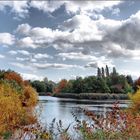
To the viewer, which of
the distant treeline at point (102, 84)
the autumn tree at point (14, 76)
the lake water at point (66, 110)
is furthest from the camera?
the distant treeline at point (102, 84)

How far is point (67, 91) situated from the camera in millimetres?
158125

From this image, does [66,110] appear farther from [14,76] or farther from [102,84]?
[102,84]

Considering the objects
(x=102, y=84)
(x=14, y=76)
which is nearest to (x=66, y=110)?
(x=14, y=76)

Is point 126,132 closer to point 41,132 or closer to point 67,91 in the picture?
point 41,132

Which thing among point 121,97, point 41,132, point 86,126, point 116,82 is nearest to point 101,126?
point 86,126

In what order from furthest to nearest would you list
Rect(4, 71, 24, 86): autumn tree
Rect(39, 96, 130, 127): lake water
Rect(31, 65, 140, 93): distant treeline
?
Rect(31, 65, 140, 93): distant treeline, Rect(4, 71, 24, 86): autumn tree, Rect(39, 96, 130, 127): lake water

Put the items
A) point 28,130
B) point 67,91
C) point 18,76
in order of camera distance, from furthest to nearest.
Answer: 1. point 67,91
2. point 18,76
3. point 28,130

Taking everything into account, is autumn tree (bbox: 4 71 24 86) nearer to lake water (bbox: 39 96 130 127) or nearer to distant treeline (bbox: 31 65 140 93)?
lake water (bbox: 39 96 130 127)

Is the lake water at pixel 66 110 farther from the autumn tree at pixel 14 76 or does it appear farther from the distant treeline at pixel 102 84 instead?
the distant treeline at pixel 102 84

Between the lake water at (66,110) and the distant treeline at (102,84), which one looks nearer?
the lake water at (66,110)

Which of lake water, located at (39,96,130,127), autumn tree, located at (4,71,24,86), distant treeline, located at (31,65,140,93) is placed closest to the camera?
lake water, located at (39,96,130,127)

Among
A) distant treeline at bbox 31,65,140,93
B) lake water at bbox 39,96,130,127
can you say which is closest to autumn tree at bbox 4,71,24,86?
lake water at bbox 39,96,130,127

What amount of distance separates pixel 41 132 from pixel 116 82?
137m

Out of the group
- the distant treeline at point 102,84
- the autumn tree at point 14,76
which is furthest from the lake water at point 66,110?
the distant treeline at point 102,84
